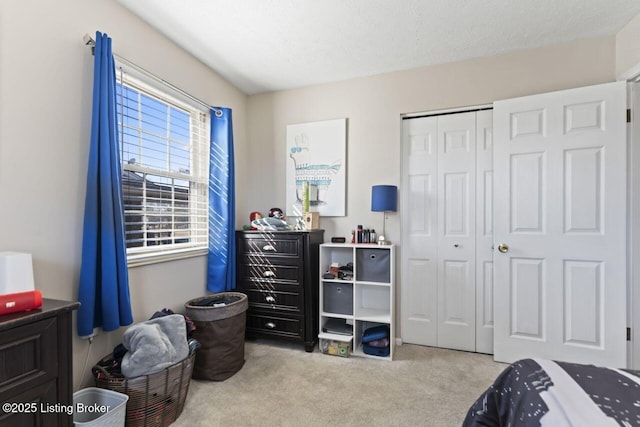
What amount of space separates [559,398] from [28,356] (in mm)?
1856

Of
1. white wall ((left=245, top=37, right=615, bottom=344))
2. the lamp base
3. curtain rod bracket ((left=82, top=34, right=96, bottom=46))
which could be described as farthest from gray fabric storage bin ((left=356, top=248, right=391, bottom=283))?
curtain rod bracket ((left=82, top=34, right=96, bottom=46))

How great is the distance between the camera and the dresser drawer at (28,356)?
1.03 metres

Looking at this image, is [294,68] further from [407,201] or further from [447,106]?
[407,201]

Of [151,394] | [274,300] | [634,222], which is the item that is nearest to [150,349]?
[151,394]

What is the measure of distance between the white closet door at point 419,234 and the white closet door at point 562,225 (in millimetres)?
512

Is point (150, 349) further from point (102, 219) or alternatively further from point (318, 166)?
point (318, 166)

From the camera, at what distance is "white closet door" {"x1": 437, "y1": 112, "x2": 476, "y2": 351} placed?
260cm

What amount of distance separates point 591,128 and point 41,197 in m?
3.60

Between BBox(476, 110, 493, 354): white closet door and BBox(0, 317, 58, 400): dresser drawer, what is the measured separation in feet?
9.37

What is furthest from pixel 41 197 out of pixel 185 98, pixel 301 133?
pixel 301 133

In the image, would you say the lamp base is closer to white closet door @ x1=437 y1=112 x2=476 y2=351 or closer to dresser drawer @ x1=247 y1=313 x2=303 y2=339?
white closet door @ x1=437 y1=112 x2=476 y2=351

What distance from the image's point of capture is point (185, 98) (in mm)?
2436

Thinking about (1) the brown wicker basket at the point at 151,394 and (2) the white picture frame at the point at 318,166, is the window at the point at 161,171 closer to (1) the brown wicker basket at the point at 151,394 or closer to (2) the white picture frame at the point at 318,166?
(1) the brown wicker basket at the point at 151,394

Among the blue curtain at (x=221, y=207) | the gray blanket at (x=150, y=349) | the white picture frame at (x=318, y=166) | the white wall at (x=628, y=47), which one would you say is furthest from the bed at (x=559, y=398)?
the white wall at (x=628, y=47)
